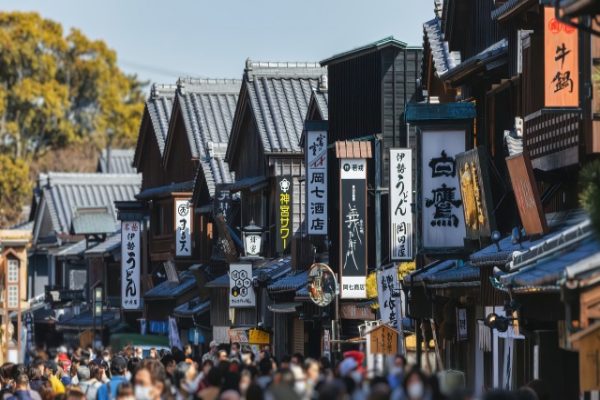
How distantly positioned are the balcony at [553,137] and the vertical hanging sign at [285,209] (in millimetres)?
17717

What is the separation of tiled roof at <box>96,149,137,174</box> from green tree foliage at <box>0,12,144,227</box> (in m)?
3.12

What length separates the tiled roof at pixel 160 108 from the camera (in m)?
54.2

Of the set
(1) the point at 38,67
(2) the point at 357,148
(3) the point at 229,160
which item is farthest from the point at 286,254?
(1) the point at 38,67

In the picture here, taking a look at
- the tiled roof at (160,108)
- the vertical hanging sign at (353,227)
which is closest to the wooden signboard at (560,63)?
the vertical hanging sign at (353,227)

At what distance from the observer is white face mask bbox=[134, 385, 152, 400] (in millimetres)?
15242

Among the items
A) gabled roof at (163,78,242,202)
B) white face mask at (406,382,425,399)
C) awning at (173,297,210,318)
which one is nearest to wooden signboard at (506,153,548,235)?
white face mask at (406,382,425,399)

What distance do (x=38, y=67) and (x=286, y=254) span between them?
3864 centimetres

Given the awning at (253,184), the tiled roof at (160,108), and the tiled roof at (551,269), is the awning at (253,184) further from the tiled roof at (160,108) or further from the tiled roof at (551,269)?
the tiled roof at (551,269)

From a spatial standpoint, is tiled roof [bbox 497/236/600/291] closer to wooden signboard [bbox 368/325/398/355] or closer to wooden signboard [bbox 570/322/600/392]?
wooden signboard [bbox 570/322/600/392]

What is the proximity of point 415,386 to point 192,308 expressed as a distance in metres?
36.4

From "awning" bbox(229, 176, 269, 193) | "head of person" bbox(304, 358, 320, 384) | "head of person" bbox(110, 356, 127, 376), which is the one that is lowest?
"head of person" bbox(110, 356, 127, 376)

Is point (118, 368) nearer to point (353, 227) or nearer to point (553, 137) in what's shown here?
point (553, 137)

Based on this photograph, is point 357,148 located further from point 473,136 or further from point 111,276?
point 111,276

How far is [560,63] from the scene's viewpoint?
1938cm
